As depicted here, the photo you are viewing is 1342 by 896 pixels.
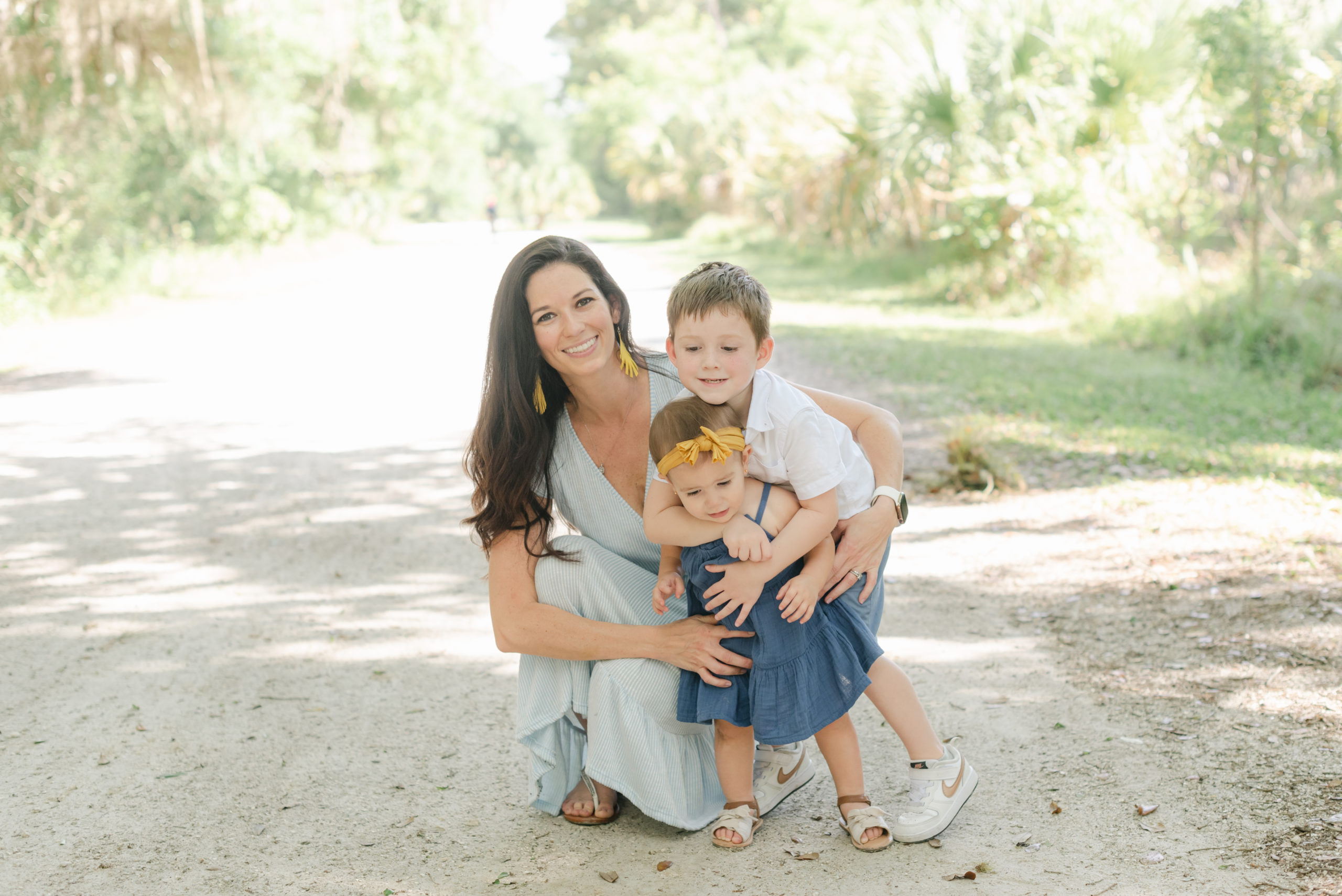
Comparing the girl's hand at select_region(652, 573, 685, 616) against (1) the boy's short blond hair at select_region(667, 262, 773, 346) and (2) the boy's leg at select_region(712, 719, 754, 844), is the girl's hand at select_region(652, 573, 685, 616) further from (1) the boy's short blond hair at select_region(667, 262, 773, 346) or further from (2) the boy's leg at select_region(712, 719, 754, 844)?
(1) the boy's short blond hair at select_region(667, 262, 773, 346)

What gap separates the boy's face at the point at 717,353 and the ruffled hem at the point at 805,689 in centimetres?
64

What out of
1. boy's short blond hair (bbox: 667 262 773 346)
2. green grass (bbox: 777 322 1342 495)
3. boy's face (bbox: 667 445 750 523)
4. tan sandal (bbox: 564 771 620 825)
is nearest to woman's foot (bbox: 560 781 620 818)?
tan sandal (bbox: 564 771 620 825)

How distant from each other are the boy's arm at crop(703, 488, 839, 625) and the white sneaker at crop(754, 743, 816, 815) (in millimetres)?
681

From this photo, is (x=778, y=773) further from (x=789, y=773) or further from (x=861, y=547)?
(x=861, y=547)

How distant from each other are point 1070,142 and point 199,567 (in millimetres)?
11299

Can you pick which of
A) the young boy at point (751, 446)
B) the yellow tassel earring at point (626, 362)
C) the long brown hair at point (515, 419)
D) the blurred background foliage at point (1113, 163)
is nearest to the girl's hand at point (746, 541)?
the young boy at point (751, 446)

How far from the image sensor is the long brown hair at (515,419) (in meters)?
3.12

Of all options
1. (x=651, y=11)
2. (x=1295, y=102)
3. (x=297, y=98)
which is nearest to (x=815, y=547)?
(x=1295, y=102)

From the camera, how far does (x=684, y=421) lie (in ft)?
9.02

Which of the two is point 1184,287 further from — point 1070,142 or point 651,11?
point 651,11

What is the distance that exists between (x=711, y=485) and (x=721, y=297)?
46 centimetres

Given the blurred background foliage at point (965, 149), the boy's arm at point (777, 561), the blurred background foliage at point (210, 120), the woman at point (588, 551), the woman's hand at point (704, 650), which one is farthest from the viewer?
the blurred background foliage at point (210, 120)

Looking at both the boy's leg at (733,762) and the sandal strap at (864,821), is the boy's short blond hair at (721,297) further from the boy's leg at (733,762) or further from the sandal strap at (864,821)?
the sandal strap at (864,821)

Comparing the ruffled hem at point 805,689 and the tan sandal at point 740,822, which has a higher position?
the ruffled hem at point 805,689
